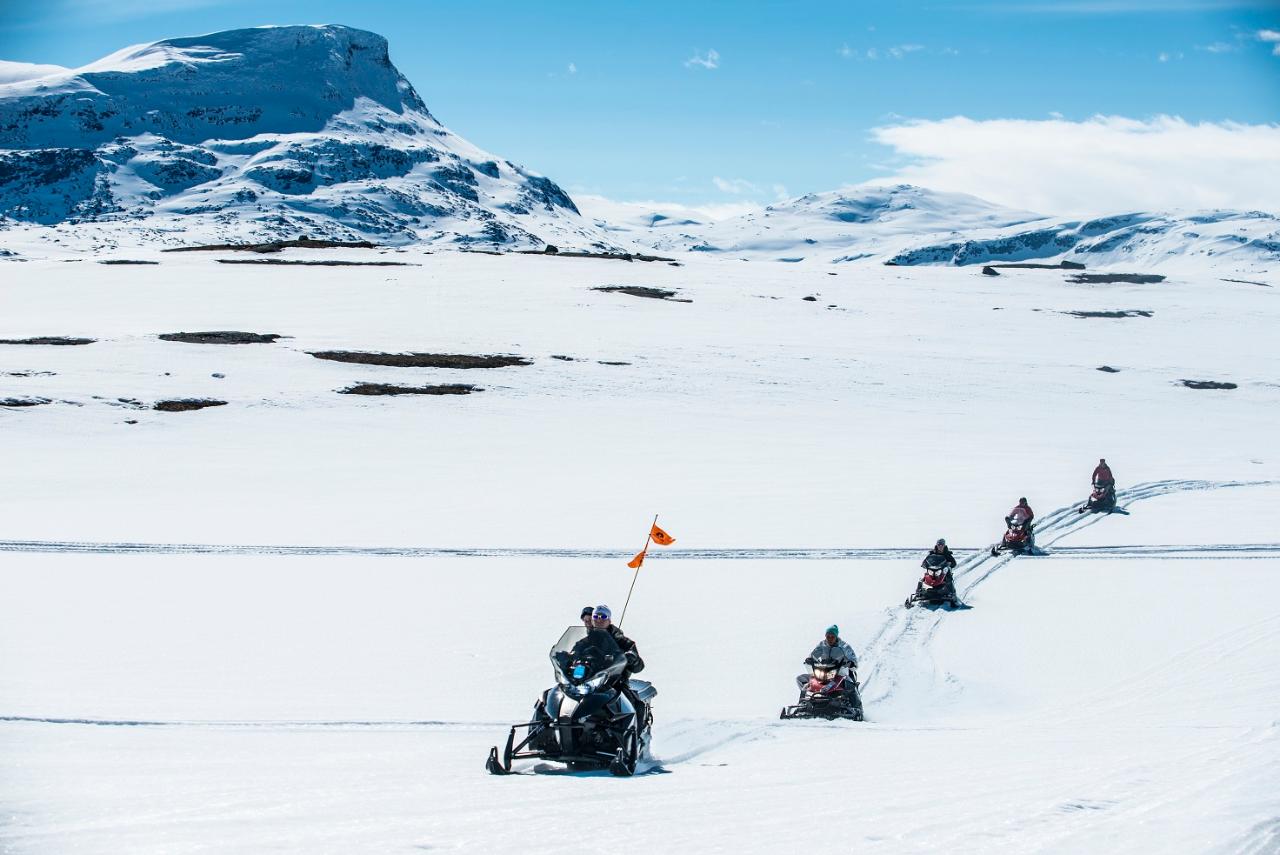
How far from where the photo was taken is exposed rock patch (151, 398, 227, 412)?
37.2m

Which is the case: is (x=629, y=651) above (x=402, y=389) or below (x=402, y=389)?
below

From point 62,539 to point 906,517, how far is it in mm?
19636

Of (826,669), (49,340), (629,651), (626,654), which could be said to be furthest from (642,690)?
(49,340)

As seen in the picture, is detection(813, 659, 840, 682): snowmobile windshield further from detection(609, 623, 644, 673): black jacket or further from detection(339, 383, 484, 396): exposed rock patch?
detection(339, 383, 484, 396): exposed rock patch

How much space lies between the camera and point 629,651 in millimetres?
10445

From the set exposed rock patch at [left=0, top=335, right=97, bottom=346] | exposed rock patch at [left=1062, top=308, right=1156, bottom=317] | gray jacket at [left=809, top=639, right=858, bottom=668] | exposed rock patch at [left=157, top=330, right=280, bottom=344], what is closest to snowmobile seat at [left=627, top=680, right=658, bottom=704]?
gray jacket at [left=809, top=639, right=858, bottom=668]

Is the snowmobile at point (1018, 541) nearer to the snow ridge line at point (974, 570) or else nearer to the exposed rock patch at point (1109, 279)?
the snow ridge line at point (974, 570)

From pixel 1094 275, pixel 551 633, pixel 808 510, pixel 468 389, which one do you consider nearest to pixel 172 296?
pixel 468 389

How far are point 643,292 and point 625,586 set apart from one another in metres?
50.6

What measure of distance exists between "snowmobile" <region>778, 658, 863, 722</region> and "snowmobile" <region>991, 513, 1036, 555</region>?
36.5 ft

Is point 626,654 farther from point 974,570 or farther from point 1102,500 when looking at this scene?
point 1102,500

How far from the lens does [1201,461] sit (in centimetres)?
3447

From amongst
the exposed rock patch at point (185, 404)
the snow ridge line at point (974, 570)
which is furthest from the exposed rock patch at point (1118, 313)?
the exposed rock patch at point (185, 404)

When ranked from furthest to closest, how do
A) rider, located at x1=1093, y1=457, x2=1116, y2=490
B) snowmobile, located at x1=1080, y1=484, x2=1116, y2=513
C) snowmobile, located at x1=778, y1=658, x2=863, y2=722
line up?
rider, located at x1=1093, y1=457, x2=1116, y2=490, snowmobile, located at x1=1080, y1=484, x2=1116, y2=513, snowmobile, located at x1=778, y1=658, x2=863, y2=722
